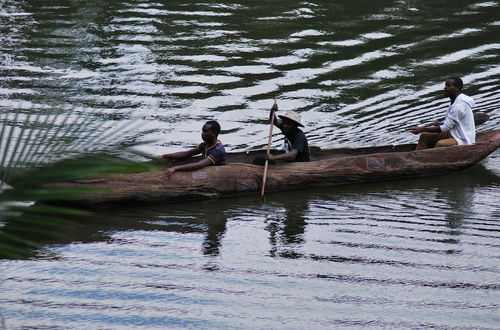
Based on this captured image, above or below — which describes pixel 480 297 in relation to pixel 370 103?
below

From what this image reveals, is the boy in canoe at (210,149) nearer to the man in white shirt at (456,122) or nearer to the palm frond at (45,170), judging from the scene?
the man in white shirt at (456,122)

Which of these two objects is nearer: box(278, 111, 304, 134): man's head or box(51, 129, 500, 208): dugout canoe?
box(51, 129, 500, 208): dugout canoe

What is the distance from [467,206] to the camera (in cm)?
1084

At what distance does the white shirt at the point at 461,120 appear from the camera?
12.1 metres

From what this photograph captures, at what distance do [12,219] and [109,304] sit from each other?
492 cm

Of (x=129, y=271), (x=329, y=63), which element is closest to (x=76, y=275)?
(x=129, y=271)

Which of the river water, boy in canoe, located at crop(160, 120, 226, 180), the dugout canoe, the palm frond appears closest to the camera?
the palm frond

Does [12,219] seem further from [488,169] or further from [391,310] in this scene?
[488,169]

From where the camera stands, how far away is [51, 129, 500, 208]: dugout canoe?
10188mm

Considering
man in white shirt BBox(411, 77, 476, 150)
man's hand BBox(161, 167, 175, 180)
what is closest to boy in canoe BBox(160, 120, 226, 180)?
man's hand BBox(161, 167, 175, 180)

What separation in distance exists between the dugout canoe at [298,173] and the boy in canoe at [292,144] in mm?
141

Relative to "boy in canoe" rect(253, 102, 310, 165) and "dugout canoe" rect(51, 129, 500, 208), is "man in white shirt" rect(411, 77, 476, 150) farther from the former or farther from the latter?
"boy in canoe" rect(253, 102, 310, 165)

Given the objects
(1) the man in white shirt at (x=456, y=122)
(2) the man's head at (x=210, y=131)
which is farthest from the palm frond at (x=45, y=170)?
(1) the man in white shirt at (x=456, y=122)

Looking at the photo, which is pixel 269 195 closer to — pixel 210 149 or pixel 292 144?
pixel 292 144
